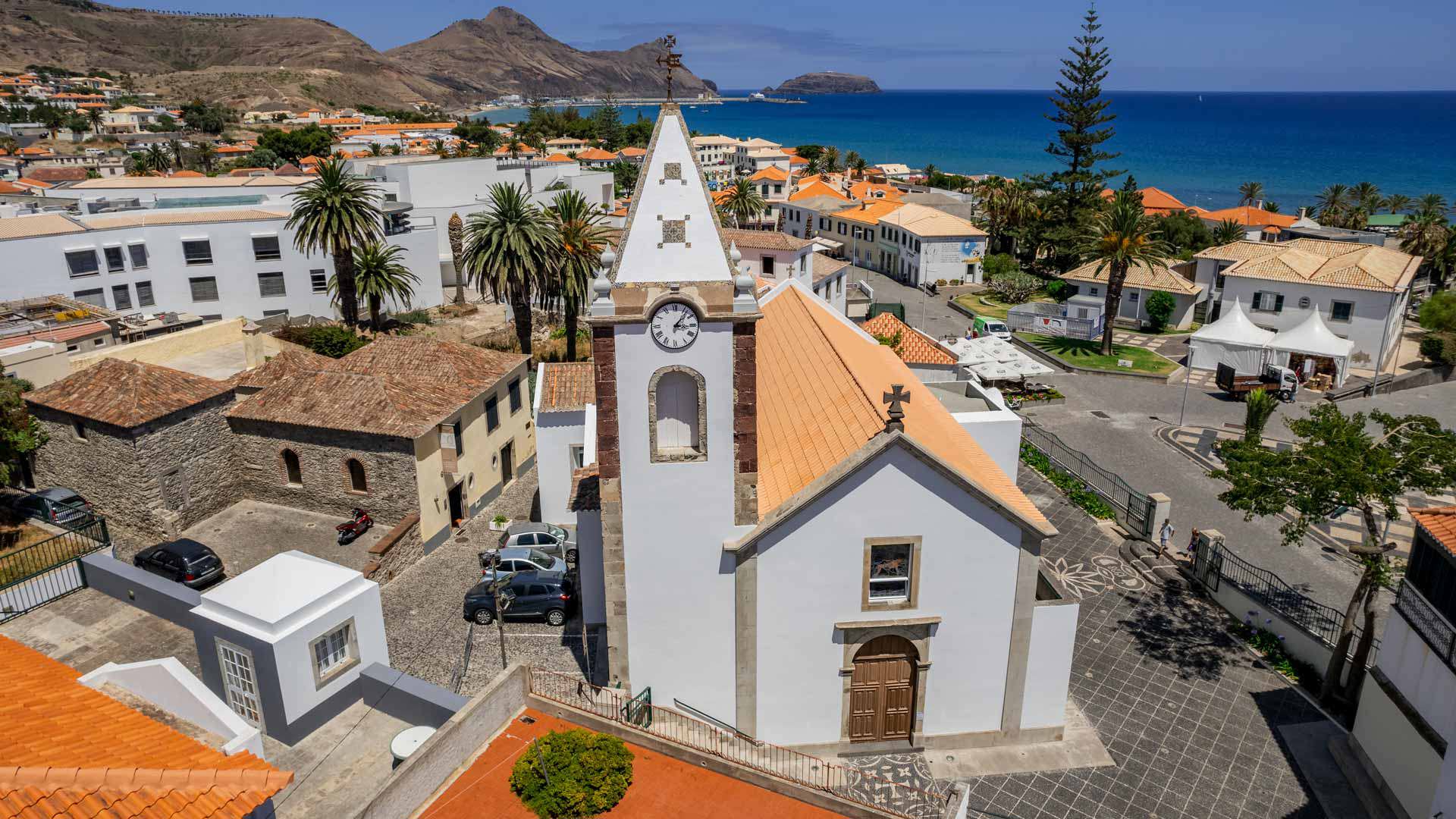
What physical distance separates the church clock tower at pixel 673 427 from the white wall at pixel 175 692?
298 inches

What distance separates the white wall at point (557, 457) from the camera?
31297mm

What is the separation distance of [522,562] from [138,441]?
48.7 ft

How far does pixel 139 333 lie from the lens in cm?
4603

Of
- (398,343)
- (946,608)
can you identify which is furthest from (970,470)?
(398,343)

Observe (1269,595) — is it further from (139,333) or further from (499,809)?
(139,333)

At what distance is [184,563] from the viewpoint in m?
27.6

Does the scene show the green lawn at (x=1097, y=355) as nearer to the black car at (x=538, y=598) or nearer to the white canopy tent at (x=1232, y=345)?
the white canopy tent at (x=1232, y=345)

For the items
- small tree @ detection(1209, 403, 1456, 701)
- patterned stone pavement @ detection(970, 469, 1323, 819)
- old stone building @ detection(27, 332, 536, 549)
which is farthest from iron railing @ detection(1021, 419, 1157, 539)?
old stone building @ detection(27, 332, 536, 549)

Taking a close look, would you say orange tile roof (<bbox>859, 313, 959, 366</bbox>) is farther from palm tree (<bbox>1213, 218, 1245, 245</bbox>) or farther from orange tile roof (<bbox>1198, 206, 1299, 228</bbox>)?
orange tile roof (<bbox>1198, 206, 1299, 228</bbox>)

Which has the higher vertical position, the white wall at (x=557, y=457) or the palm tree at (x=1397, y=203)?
the palm tree at (x=1397, y=203)

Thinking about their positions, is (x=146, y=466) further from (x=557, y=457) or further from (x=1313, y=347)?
(x=1313, y=347)

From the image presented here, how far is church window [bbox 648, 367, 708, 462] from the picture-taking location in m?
18.1

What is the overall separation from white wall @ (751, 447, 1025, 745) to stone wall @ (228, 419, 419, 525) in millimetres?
16750

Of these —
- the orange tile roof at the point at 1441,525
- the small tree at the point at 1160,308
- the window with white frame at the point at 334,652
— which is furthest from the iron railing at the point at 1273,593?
the small tree at the point at 1160,308
